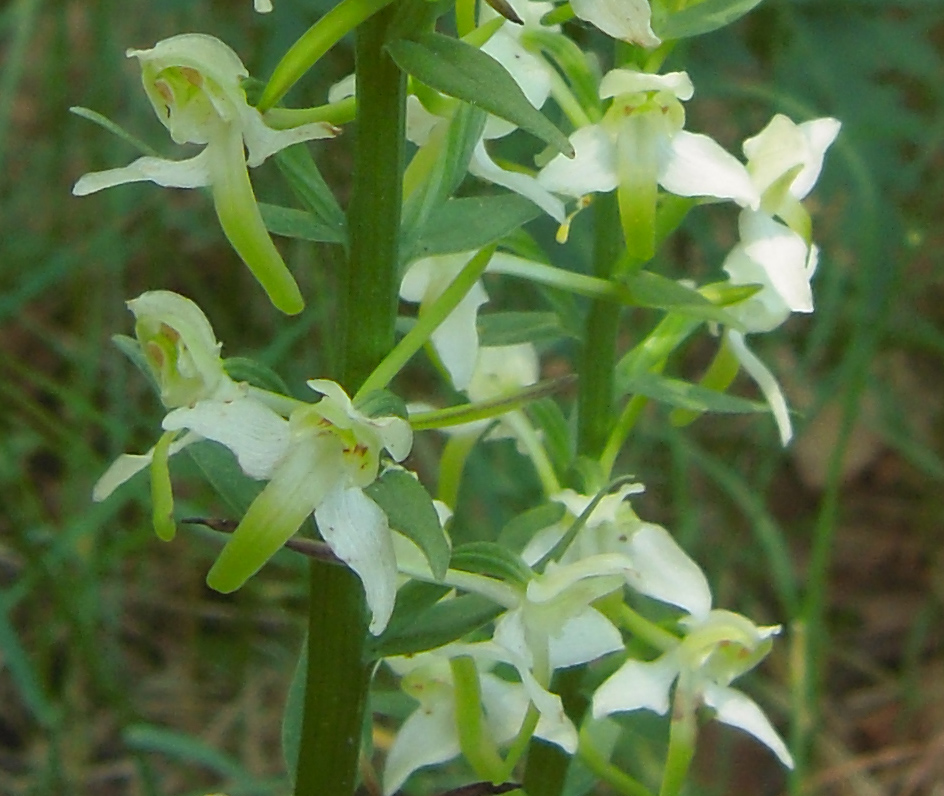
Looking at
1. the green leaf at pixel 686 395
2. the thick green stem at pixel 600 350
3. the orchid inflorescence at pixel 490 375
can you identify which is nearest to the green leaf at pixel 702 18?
the orchid inflorescence at pixel 490 375

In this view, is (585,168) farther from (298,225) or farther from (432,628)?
(432,628)

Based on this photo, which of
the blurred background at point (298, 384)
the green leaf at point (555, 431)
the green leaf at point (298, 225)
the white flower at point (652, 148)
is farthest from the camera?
the blurred background at point (298, 384)

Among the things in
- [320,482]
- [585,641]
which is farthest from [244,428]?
[585,641]

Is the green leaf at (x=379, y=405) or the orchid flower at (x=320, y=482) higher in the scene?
the green leaf at (x=379, y=405)

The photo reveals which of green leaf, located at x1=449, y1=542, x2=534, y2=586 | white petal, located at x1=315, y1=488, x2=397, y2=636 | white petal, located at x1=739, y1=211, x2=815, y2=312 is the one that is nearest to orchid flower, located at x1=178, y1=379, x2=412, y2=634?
white petal, located at x1=315, y1=488, x2=397, y2=636

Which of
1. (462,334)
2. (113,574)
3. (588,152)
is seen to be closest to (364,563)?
(462,334)

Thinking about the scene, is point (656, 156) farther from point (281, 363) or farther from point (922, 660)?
point (922, 660)

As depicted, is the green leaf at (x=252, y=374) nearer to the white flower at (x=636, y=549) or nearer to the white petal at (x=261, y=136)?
the white petal at (x=261, y=136)
